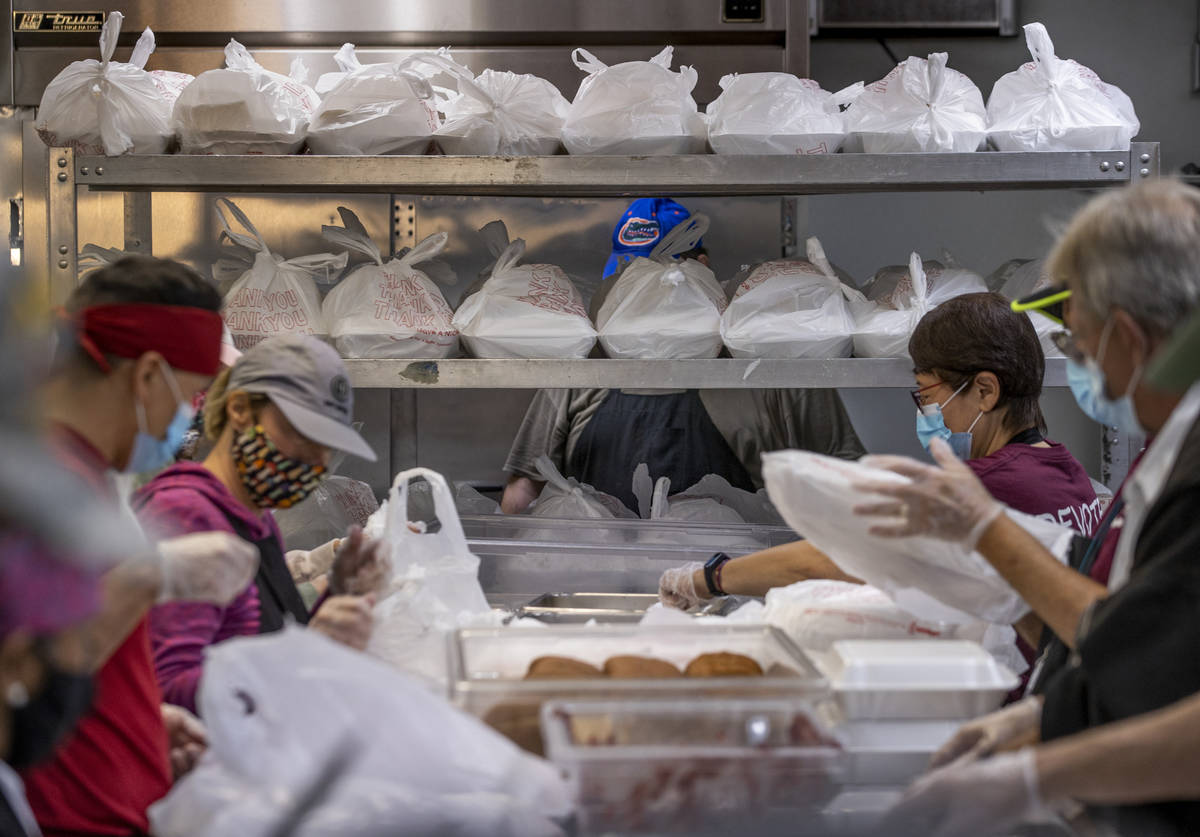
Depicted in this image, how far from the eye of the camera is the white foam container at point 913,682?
146 cm

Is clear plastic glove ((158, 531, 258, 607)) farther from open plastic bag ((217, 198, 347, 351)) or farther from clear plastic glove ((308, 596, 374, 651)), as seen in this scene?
open plastic bag ((217, 198, 347, 351))

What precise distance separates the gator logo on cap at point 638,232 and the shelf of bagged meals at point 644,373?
0.71 metres

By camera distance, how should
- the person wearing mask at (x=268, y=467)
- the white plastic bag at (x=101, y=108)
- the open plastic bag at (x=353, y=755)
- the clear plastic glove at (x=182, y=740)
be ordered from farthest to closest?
the white plastic bag at (x=101, y=108) < the person wearing mask at (x=268, y=467) < the clear plastic glove at (x=182, y=740) < the open plastic bag at (x=353, y=755)

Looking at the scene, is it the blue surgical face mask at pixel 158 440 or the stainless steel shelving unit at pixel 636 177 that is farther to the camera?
the stainless steel shelving unit at pixel 636 177

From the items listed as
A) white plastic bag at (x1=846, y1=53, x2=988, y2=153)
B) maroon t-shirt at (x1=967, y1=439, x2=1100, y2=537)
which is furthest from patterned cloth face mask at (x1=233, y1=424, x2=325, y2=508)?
white plastic bag at (x1=846, y1=53, x2=988, y2=153)

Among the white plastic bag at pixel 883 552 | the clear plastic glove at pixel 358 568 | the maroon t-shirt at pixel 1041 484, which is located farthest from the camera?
the maroon t-shirt at pixel 1041 484

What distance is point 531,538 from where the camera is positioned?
2898 millimetres

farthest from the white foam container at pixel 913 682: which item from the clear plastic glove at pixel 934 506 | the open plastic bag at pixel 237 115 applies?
the open plastic bag at pixel 237 115

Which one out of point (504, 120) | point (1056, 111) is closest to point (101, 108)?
point (504, 120)

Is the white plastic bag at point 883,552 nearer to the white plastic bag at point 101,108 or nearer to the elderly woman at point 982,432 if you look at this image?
the elderly woman at point 982,432

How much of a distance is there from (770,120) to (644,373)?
26.7 inches

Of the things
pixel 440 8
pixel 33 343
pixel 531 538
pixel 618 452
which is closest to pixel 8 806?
pixel 33 343

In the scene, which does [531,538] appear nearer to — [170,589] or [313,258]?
[313,258]

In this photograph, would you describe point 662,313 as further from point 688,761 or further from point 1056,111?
point 688,761
